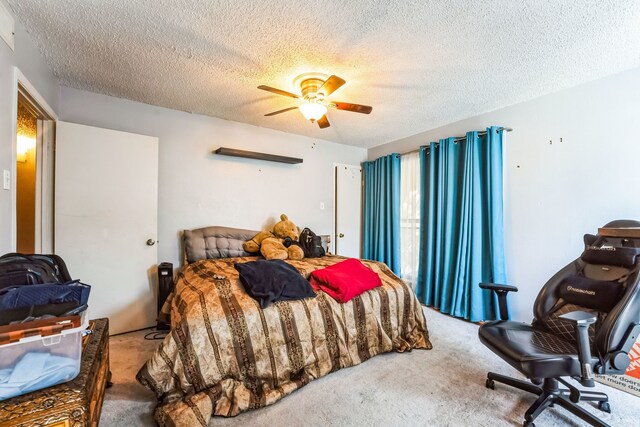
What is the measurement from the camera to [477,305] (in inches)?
120

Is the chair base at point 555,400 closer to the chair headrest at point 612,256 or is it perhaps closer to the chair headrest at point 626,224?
the chair headrest at point 612,256

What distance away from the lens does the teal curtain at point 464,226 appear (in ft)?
9.81

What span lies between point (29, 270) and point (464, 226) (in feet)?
11.7

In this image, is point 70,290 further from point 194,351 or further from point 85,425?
point 194,351

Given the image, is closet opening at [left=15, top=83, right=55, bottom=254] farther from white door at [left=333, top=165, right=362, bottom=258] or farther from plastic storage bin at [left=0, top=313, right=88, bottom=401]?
white door at [left=333, top=165, right=362, bottom=258]

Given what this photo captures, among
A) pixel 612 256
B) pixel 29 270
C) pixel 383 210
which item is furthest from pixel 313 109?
pixel 383 210

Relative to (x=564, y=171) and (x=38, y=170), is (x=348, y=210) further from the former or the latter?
(x=38, y=170)

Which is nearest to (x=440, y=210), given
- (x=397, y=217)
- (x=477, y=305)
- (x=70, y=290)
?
(x=397, y=217)

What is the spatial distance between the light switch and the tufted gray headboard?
62.5 inches

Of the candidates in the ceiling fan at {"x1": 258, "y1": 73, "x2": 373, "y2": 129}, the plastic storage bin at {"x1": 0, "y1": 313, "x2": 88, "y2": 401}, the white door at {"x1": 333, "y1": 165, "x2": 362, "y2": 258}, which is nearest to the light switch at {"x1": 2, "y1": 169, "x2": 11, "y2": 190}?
the plastic storage bin at {"x1": 0, "y1": 313, "x2": 88, "y2": 401}

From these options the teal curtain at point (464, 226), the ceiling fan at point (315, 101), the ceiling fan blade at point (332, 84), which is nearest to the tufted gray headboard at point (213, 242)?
the ceiling fan at point (315, 101)

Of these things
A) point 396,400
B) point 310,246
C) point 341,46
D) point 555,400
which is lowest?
point 396,400

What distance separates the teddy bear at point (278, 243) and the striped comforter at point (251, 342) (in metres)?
0.64

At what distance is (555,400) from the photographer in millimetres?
1612
